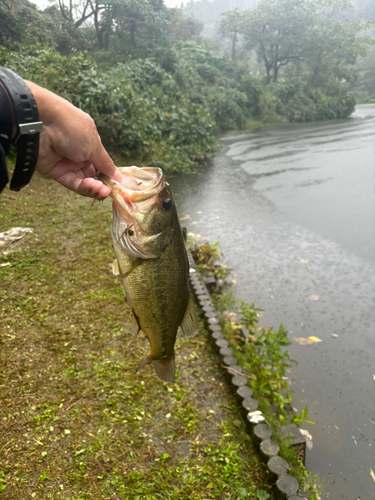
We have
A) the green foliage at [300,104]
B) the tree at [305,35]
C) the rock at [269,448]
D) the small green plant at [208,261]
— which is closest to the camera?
the rock at [269,448]

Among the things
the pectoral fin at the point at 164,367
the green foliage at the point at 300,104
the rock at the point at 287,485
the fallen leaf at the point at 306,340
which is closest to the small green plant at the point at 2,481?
the pectoral fin at the point at 164,367

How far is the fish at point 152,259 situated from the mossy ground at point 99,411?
1.16m

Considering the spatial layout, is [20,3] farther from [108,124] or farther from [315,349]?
[315,349]

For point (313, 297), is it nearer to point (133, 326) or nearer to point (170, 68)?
point (133, 326)

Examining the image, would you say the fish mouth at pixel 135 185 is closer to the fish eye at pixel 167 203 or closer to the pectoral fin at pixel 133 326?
the fish eye at pixel 167 203

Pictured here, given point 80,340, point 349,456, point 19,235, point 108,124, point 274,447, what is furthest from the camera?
point 108,124

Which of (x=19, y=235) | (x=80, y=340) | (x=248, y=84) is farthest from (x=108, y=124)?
(x=248, y=84)

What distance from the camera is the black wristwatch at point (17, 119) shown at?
1354 mm

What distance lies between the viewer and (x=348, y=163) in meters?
13.0

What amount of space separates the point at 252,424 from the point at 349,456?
96cm

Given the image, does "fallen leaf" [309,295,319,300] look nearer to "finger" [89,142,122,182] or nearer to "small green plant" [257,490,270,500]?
"small green plant" [257,490,270,500]

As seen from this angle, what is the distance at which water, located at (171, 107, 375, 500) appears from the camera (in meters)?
3.35

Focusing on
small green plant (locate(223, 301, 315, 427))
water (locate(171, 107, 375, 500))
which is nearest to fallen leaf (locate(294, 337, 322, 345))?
water (locate(171, 107, 375, 500))

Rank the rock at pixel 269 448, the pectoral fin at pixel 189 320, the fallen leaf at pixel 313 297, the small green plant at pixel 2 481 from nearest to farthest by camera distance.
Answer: the pectoral fin at pixel 189 320
the small green plant at pixel 2 481
the rock at pixel 269 448
the fallen leaf at pixel 313 297
